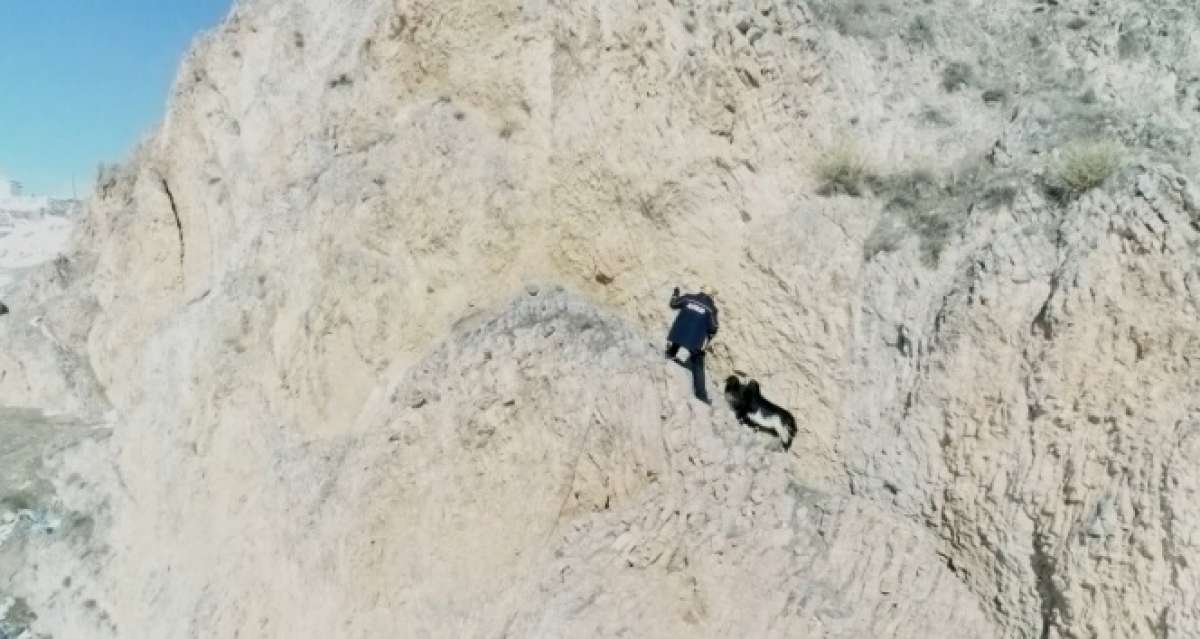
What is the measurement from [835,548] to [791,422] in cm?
106

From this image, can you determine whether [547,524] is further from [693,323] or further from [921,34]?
[921,34]

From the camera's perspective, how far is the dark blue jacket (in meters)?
7.55

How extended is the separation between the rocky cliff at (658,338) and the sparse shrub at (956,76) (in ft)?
0.08

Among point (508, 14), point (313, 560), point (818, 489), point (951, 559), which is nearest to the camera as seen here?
point (951, 559)

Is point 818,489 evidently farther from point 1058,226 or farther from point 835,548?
point 1058,226

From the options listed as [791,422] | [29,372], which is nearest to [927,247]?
[791,422]

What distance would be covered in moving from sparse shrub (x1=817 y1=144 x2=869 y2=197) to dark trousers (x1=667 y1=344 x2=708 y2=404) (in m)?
1.99

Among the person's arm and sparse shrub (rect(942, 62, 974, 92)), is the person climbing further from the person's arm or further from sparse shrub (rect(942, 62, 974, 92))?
sparse shrub (rect(942, 62, 974, 92))

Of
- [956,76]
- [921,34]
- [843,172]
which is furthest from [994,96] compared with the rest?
[843,172]

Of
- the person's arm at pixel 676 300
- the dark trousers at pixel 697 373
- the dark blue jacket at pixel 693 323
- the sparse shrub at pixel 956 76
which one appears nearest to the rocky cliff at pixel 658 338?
the sparse shrub at pixel 956 76

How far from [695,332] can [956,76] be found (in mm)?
3691

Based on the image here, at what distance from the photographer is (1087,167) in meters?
6.92

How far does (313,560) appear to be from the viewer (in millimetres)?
7848

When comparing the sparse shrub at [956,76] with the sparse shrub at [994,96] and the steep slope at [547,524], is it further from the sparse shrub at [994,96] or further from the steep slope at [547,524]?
the steep slope at [547,524]
